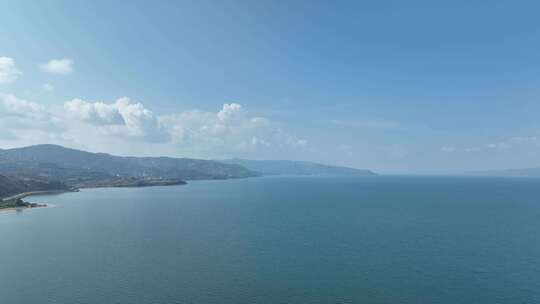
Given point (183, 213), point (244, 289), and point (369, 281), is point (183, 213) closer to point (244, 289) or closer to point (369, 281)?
point (244, 289)

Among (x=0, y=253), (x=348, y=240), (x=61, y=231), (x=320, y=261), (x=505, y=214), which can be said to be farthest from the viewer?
(x=505, y=214)

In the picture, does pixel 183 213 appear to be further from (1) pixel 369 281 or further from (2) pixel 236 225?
(1) pixel 369 281

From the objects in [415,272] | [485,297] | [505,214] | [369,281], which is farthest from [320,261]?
[505,214]

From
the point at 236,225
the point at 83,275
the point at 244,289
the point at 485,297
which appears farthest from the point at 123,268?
the point at 485,297

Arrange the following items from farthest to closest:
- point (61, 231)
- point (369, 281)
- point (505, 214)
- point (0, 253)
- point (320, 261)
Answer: point (505, 214) → point (61, 231) → point (0, 253) → point (320, 261) → point (369, 281)

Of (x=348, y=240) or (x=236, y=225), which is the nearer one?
(x=348, y=240)

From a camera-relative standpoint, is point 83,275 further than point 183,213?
No

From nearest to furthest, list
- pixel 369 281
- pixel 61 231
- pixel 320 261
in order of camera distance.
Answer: pixel 369 281 < pixel 320 261 < pixel 61 231

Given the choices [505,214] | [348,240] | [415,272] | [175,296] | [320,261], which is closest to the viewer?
[175,296]
